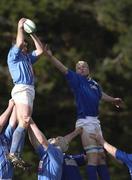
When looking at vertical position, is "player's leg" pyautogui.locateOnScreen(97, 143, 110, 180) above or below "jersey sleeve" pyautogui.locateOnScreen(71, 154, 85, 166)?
below

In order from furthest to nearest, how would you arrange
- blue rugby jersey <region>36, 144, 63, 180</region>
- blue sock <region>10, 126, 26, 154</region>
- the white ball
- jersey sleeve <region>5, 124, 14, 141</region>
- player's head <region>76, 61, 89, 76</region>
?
player's head <region>76, 61, 89, 76</region>, jersey sleeve <region>5, 124, 14, 141</region>, the white ball, blue sock <region>10, 126, 26, 154</region>, blue rugby jersey <region>36, 144, 63, 180</region>

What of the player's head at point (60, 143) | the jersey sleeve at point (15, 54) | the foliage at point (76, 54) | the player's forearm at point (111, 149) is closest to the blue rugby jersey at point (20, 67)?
the jersey sleeve at point (15, 54)

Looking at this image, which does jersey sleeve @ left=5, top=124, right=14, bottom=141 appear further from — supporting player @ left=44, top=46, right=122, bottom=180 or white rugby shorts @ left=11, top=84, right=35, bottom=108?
supporting player @ left=44, top=46, right=122, bottom=180

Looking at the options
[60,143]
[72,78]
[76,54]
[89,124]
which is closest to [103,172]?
[89,124]

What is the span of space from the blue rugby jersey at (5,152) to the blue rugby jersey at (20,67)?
1.48 feet

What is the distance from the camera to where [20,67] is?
7895 millimetres

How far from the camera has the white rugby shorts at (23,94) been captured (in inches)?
307

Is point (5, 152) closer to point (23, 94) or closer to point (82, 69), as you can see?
point (23, 94)

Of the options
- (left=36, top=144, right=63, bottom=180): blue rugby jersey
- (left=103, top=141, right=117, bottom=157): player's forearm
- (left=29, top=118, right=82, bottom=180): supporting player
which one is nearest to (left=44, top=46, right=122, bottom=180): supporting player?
(left=103, top=141, right=117, bottom=157): player's forearm

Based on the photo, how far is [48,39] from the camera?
60.2 feet

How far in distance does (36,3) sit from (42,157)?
34.0ft

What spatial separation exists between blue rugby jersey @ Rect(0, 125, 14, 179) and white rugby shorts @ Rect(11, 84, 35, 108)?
290 mm

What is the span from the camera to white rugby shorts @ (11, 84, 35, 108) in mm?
7797

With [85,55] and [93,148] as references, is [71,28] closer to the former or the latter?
[85,55]
